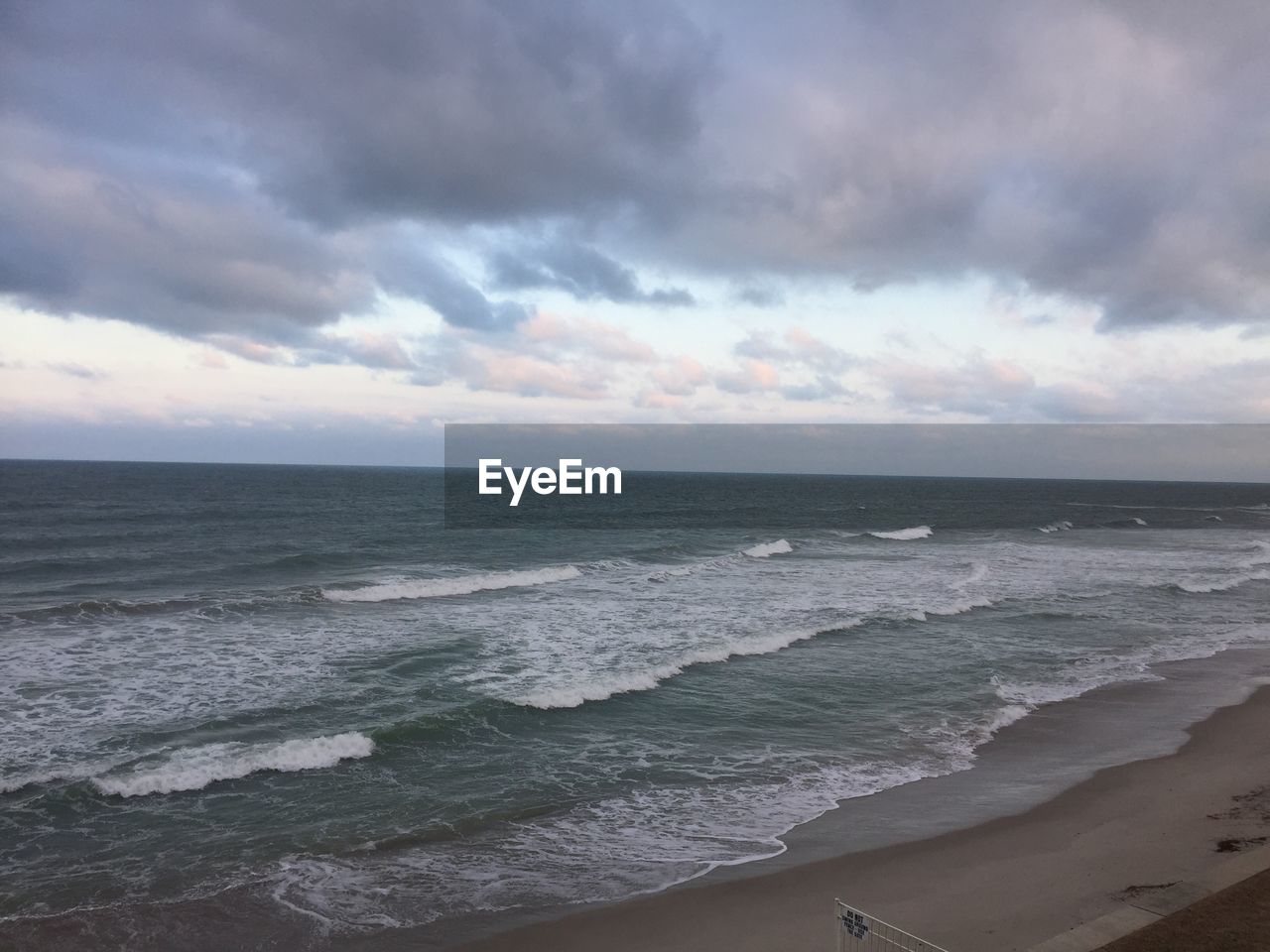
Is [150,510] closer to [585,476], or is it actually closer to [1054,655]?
[1054,655]

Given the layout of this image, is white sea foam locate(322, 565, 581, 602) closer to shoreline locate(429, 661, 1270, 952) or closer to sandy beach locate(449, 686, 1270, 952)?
shoreline locate(429, 661, 1270, 952)

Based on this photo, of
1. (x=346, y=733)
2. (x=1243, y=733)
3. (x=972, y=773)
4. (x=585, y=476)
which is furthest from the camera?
(x=585, y=476)

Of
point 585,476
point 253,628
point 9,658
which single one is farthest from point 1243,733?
point 585,476

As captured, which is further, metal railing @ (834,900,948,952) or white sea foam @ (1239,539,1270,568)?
white sea foam @ (1239,539,1270,568)

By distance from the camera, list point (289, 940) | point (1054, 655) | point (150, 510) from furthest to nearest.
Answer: point (150, 510)
point (1054, 655)
point (289, 940)

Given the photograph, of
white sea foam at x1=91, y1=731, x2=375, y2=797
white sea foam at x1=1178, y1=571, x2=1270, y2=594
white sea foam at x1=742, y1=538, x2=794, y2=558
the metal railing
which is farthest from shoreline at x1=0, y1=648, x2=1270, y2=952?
white sea foam at x1=742, y1=538, x2=794, y2=558

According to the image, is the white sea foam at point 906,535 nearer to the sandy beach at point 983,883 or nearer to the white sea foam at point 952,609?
the white sea foam at point 952,609
